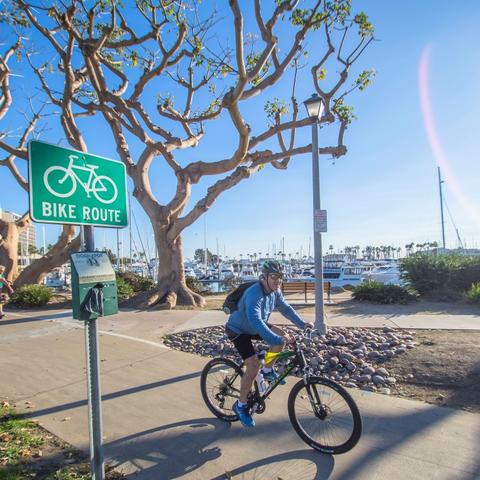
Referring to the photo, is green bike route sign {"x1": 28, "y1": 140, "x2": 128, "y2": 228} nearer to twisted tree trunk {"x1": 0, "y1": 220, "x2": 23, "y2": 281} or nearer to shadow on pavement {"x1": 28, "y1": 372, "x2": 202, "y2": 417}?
shadow on pavement {"x1": 28, "y1": 372, "x2": 202, "y2": 417}

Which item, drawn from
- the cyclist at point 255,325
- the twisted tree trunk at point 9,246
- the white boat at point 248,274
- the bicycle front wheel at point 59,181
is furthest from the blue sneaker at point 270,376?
the white boat at point 248,274

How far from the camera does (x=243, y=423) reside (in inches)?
149

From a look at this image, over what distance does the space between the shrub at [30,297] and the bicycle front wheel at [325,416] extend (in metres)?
12.5

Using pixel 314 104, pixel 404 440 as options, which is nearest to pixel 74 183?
pixel 404 440

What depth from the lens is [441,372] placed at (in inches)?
208

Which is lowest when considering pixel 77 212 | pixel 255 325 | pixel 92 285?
pixel 255 325

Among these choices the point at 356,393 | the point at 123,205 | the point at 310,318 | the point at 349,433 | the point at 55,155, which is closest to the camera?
the point at 55,155

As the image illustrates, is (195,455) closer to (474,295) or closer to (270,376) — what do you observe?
(270,376)

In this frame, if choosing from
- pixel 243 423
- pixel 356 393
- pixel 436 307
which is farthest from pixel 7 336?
pixel 436 307

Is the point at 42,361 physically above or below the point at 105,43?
below

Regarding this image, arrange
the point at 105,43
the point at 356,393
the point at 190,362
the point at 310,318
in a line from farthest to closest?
the point at 105,43, the point at 310,318, the point at 190,362, the point at 356,393

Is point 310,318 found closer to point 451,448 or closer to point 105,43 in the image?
point 451,448

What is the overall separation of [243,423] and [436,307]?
940cm

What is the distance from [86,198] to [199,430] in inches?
103
